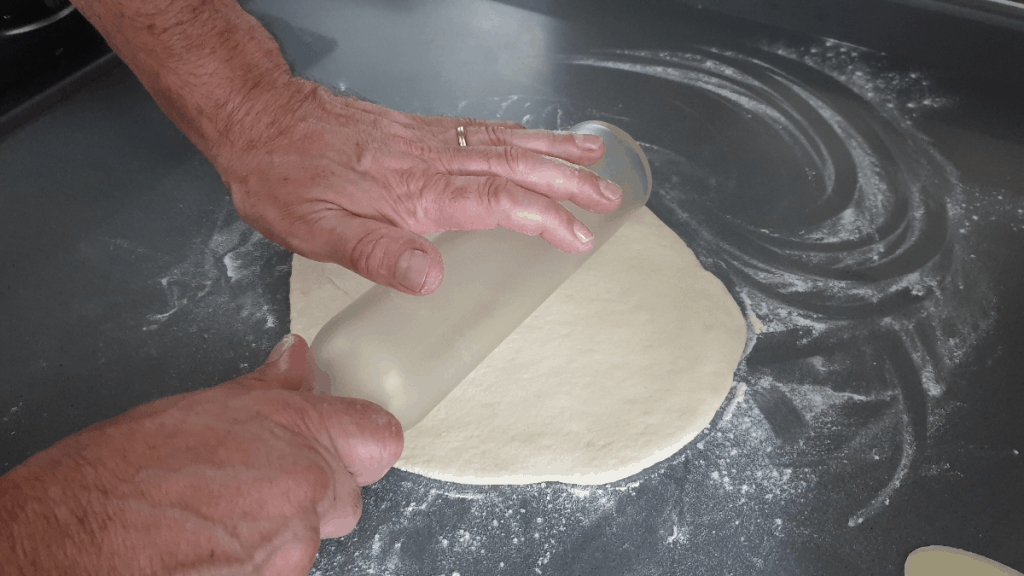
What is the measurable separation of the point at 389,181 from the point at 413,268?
30 centimetres

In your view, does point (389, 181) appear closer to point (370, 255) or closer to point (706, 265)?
point (370, 255)

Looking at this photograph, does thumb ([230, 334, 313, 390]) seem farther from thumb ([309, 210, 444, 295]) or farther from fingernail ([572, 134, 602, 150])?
fingernail ([572, 134, 602, 150])

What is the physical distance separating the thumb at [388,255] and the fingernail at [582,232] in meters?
0.28

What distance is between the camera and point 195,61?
1458 mm

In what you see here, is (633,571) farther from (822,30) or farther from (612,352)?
(822,30)

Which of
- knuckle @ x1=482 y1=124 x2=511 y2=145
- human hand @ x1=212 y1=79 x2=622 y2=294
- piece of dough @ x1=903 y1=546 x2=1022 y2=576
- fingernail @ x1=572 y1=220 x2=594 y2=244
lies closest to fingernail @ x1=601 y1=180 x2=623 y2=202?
human hand @ x1=212 y1=79 x2=622 y2=294

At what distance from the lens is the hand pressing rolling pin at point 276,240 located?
76 centimetres

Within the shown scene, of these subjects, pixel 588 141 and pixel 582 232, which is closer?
pixel 582 232

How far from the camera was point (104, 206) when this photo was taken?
171 centimetres

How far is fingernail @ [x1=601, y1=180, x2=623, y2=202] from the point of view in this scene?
3.98 feet

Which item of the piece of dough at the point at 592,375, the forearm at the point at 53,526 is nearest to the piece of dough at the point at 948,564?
the piece of dough at the point at 592,375

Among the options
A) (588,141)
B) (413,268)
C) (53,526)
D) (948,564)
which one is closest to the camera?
(53,526)

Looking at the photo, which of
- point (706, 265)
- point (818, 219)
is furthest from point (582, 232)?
point (818, 219)

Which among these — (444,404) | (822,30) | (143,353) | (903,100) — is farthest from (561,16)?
(143,353)
